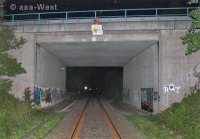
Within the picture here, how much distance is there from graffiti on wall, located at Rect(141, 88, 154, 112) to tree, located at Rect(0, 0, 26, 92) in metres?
10.7

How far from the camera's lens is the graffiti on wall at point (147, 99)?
58.0 ft

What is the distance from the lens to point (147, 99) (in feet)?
61.4

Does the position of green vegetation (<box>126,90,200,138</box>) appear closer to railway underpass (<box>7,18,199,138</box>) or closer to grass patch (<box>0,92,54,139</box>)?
railway underpass (<box>7,18,199,138</box>)

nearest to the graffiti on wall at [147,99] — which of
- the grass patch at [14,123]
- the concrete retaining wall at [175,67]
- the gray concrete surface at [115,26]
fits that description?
the concrete retaining wall at [175,67]

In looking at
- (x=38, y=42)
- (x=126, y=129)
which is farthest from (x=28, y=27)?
(x=126, y=129)

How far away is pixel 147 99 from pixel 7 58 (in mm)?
12202

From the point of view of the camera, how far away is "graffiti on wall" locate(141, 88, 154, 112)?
1767 centimetres

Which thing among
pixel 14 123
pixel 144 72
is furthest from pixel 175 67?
pixel 14 123

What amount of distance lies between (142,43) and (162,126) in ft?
Result: 25.8

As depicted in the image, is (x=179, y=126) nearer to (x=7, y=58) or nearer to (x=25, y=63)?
(x=25, y=63)

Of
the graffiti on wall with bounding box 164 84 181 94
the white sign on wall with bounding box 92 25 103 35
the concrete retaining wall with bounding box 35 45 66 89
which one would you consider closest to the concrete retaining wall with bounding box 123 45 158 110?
the graffiti on wall with bounding box 164 84 181 94

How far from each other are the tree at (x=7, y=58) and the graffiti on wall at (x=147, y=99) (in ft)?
35.1

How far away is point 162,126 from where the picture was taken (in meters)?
11.7

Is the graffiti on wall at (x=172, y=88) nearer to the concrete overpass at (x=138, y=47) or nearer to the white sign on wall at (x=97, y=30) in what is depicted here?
the concrete overpass at (x=138, y=47)
